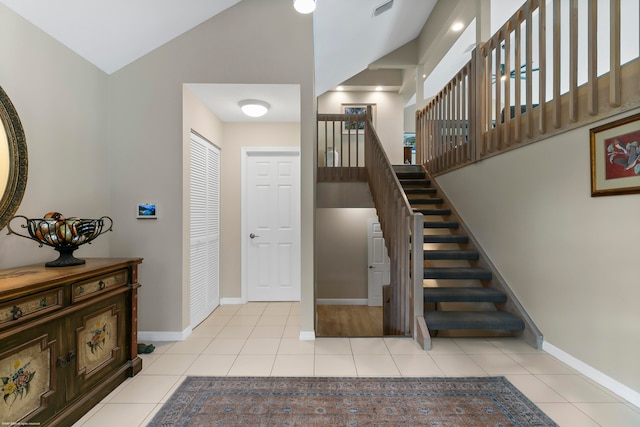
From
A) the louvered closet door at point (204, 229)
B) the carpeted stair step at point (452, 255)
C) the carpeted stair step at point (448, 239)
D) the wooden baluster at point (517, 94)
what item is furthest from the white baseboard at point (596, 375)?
the louvered closet door at point (204, 229)

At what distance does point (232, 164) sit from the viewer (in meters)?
4.25

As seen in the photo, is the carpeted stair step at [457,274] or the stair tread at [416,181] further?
the stair tread at [416,181]

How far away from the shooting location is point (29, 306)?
1.52 metres

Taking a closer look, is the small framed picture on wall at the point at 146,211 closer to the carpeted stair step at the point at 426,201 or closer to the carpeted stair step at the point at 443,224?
the carpeted stair step at the point at 443,224

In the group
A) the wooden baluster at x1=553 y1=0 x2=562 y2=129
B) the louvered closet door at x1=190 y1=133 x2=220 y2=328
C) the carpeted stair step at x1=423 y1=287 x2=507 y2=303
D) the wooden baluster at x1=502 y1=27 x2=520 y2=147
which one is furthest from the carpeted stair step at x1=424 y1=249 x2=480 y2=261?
the louvered closet door at x1=190 y1=133 x2=220 y2=328

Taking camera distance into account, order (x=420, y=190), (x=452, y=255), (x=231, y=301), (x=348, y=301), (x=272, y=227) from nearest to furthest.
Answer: (x=452, y=255), (x=231, y=301), (x=272, y=227), (x=420, y=190), (x=348, y=301)

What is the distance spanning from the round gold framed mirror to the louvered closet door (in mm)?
1407

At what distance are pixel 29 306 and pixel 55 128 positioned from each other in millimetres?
1460

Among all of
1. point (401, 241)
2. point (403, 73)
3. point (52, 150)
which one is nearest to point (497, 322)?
point (401, 241)

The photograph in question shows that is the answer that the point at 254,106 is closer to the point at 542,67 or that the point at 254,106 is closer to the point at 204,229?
the point at 204,229

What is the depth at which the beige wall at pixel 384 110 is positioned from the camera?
6.84 meters

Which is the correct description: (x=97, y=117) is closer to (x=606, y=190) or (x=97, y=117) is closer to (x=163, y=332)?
(x=163, y=332)

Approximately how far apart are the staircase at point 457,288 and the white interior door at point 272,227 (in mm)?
1806

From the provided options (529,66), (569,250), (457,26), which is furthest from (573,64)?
(457,26)
